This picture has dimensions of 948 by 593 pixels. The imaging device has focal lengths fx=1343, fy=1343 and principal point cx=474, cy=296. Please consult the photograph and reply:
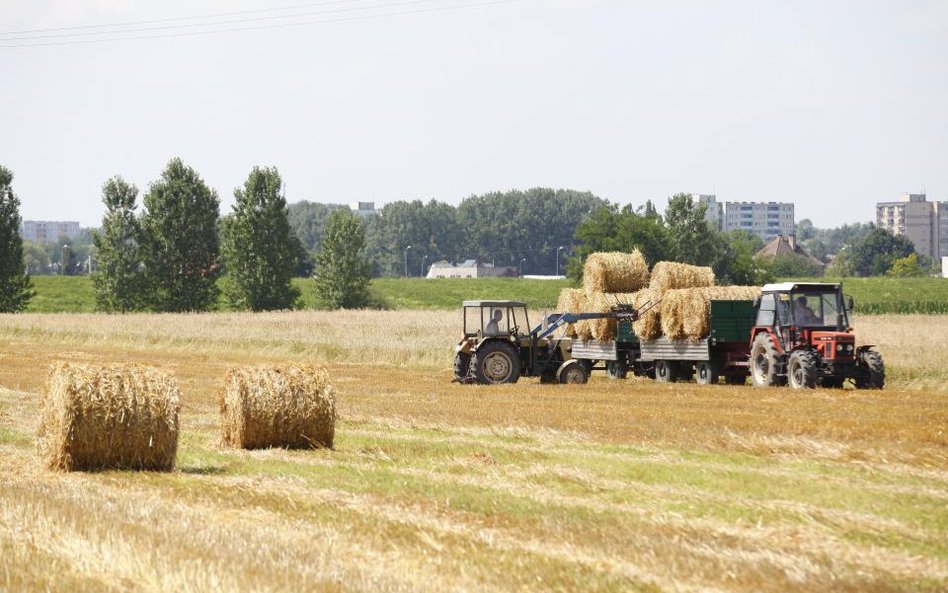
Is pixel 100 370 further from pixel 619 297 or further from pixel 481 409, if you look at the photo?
pixel 619 297

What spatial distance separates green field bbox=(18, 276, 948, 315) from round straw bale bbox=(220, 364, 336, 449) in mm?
62027

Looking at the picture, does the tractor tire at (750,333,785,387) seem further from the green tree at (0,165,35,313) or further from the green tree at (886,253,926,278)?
the green tree at (886,253,926,278)

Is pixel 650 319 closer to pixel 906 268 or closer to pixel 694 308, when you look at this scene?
pixel 694 308

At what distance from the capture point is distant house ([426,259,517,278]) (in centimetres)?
17400

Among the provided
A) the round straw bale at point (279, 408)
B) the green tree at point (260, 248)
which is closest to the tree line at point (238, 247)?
the green tree at point (260, 248)

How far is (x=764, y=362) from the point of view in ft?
88.4

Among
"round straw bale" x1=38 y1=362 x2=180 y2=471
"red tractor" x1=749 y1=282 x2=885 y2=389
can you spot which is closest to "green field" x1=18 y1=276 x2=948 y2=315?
"red tractor" x1=749 y1=282 x2=885 y2=389

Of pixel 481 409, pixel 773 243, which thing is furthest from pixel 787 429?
pixel 773 243

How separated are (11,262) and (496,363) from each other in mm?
55683

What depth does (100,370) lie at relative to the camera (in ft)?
44.3

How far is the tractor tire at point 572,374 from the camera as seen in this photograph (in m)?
28.5

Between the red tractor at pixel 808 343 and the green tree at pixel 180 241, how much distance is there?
52.6 meters

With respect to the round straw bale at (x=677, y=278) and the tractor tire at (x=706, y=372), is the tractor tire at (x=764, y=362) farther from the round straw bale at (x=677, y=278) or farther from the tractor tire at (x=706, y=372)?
the round straw bale at (x=677, y=278)

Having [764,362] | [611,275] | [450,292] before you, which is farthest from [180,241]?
[764,362]
